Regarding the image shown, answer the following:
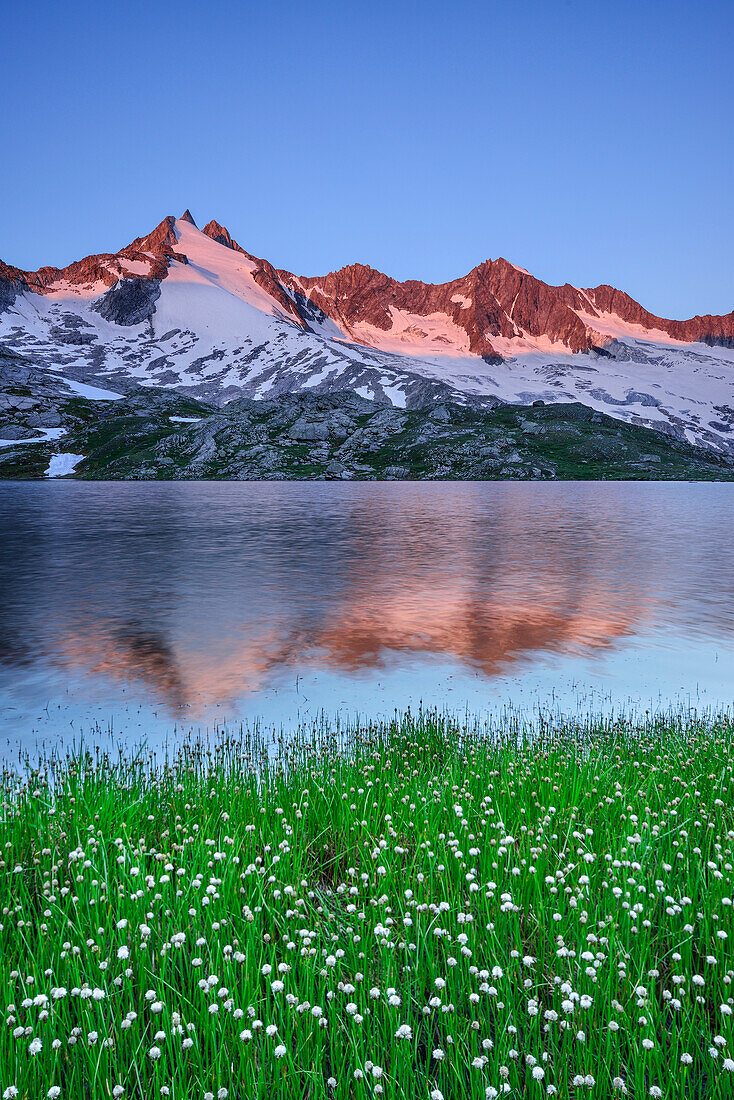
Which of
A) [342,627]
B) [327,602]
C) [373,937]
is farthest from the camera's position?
[327,602]

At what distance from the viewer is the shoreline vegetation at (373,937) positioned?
14.1 feet

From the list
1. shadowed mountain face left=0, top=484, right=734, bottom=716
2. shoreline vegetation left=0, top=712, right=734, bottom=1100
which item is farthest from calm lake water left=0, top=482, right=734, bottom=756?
shoreline vegetation left=0, top=712, right=734, bottom=1100

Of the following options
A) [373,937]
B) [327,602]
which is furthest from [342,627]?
[373,937]

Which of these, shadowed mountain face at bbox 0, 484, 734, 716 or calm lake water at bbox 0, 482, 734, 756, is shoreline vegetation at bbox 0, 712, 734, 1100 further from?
shadowed mountain face at bbox 0, 484, 734, 716

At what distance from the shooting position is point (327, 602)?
91.7 ft

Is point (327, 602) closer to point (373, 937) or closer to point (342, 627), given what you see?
point (342, 627)

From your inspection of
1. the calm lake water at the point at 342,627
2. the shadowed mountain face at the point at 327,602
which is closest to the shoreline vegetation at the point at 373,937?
the calm lake water at the point at 342,627

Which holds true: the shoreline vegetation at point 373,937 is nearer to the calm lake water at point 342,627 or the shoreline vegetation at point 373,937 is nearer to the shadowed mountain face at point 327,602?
the calm lake water at point 342,627

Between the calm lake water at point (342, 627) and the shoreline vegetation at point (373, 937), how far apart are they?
6.01 metres

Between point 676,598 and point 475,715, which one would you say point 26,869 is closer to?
point 475,715

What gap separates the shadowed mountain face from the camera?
18.6 metres

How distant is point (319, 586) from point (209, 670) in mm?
13990

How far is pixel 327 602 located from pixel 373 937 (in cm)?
2226

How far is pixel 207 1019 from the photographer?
4598 mm
